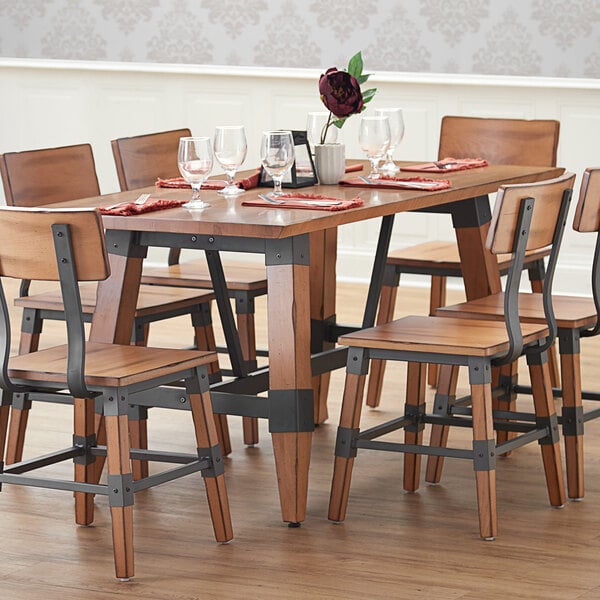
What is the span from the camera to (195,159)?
342cm

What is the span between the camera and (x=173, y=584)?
2.92 metres

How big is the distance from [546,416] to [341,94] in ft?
3.34

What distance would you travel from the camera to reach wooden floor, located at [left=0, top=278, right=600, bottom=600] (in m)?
2.89

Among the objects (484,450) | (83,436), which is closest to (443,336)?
(484,450)

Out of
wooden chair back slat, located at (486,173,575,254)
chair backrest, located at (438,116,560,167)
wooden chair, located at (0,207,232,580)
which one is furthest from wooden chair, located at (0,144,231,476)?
chair backrest, located at (438,116,560,167)

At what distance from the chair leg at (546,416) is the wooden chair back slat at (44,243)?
44.9 inches

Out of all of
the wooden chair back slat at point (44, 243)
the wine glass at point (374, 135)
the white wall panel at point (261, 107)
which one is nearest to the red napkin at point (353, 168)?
the wine glass at point (374, 135)

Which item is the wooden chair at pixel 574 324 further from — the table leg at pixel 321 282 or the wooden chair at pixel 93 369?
the wooden chair at pixel 93 369

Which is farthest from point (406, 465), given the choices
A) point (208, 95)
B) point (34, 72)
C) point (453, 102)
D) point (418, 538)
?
point (34, 72)

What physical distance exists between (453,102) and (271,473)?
3.02 metres

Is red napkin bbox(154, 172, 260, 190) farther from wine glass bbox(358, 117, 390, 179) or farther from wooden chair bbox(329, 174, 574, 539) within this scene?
wooden chair bbox(329, 174, 574, 539)

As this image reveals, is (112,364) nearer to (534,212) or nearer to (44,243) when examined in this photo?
(44,243)

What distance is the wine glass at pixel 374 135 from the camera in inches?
153

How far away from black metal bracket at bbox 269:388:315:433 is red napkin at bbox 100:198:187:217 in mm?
534
